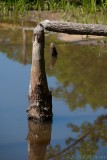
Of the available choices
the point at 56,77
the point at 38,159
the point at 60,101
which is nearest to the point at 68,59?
the point at 56,77

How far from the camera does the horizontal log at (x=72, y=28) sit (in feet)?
22.8

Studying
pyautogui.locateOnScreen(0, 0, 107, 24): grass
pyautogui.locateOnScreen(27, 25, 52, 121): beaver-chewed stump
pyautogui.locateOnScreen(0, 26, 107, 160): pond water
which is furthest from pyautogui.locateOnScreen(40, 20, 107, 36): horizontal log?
pyautogui.locateOnScreen(0, 0, 107, 24): grass

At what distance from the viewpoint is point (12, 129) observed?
22.9ft

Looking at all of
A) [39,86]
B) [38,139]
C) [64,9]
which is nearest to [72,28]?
[39,86]

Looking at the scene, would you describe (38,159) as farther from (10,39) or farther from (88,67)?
(10,39)

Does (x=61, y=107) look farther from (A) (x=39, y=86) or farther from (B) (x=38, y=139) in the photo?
(B) (x=38, y=139)

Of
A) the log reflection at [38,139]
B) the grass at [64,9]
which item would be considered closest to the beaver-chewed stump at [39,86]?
the log reflection at [38,139]

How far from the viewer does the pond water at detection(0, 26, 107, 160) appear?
6398mm

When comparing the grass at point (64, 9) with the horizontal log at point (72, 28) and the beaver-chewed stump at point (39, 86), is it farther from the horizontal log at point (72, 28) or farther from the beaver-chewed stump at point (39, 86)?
the beaver-chewed stump at point (39, 86)

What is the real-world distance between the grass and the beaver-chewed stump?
7.55 m

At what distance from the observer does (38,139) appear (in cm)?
675

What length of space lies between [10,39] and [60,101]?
5931 mm

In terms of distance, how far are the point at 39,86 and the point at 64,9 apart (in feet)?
33.2

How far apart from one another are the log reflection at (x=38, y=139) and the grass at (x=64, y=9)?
7.69 metres
